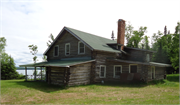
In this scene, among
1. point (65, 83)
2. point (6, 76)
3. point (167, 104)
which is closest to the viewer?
point (167, 104)

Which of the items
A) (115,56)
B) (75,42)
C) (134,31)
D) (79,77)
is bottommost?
(79,77)

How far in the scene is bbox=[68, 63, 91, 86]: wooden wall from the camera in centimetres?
1670

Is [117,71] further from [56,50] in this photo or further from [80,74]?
[56,50]

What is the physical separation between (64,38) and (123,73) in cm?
1052

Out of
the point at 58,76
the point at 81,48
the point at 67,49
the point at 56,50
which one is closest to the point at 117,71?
the point at 81,48

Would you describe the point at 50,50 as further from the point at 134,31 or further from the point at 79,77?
the point at 134,31

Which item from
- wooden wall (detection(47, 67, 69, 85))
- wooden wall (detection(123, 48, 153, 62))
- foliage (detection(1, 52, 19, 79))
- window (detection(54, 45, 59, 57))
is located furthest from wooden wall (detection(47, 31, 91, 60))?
foliage (detection(1, 52, 19, 79))

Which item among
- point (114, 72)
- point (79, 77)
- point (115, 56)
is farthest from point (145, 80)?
point (79, 77)

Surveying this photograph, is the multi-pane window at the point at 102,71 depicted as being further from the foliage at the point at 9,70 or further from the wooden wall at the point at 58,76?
the foliage at the point at 9,70

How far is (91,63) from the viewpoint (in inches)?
755

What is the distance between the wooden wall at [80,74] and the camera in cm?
1670

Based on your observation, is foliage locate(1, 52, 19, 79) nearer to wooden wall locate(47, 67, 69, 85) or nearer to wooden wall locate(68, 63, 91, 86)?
wooden wall locate(47, 67, 69, 85)

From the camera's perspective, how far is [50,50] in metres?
25.9

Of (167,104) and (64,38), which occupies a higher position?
(64,38)
